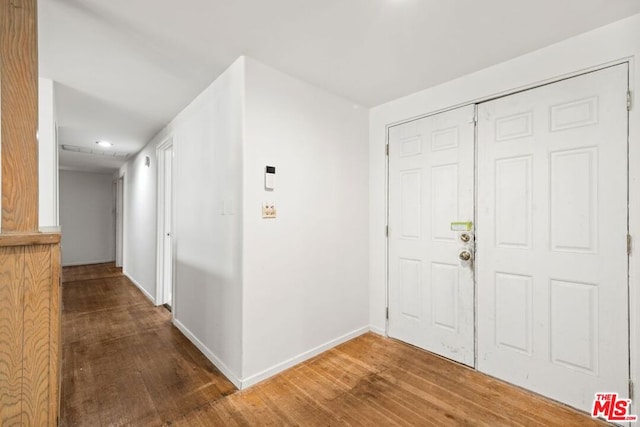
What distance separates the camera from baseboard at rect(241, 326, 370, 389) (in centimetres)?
210

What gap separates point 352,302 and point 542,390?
156cm

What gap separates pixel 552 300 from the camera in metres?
1.96

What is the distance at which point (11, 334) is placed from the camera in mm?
1093

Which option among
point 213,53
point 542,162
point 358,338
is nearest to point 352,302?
Answer: point 358,338

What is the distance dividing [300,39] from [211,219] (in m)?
1.59

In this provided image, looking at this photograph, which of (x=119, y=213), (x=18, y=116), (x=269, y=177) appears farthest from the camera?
(x=119, y=213)

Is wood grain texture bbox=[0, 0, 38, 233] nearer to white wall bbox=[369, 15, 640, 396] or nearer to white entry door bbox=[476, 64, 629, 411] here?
white wall bbox=[369, 15, 640, 396]

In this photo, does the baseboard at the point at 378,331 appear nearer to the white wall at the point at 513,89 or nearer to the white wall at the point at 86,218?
the white wall at the point at 513,89

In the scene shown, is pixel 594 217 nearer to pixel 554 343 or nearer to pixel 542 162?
pixel 542 162

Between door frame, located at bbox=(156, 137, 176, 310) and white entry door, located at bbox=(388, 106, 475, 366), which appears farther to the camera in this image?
door frame, located at bbox=(156, 137, 176, 310)

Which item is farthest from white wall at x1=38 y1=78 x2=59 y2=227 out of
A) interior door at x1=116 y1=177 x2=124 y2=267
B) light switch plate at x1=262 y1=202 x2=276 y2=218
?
interior door at x1=116 y1=177 x2=124 y2=267

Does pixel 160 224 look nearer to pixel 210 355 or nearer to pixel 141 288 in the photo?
pixel 141 288

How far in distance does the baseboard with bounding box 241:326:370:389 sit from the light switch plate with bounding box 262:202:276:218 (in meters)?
1.18

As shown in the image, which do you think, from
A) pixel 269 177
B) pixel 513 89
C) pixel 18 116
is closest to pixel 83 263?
pixel 269 177
